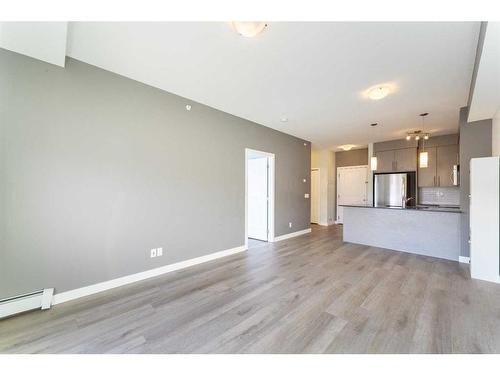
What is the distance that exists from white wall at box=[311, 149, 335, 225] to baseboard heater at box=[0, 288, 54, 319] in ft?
23.0

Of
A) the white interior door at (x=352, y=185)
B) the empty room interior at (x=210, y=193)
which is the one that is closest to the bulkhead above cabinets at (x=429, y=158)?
the white interior door at (x=352, y=185)

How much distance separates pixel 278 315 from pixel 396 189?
5.29m

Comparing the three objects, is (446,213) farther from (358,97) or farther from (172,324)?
(172,324)

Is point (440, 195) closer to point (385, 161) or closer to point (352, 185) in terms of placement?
point (385, 161)

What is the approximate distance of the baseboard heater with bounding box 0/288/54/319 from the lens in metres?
2.01

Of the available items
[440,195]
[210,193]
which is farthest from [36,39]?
[440,195]

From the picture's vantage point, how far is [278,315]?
6.81ft

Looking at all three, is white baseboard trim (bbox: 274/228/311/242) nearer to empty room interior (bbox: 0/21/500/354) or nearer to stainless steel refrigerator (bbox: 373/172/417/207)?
empty room interior (bbox: 0/21/500/354)

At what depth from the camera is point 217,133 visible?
3.86 meters

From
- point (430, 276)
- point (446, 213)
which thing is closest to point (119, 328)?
point (430, 276)

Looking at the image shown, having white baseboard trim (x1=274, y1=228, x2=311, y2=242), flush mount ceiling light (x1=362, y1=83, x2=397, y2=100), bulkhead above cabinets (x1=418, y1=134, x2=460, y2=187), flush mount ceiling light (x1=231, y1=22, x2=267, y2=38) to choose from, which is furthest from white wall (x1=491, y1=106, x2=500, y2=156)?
white baseboard trim (x1=274, y1=228, x2=311, y2=242)
